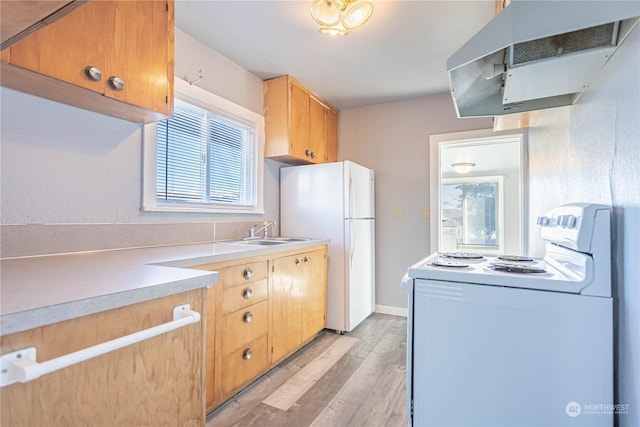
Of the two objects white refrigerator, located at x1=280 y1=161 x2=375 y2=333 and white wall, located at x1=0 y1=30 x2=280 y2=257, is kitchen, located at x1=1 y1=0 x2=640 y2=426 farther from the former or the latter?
white refrigerator, located at x1=280 y1=161 x2=375 y2=333

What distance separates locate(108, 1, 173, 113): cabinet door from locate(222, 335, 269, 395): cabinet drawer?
1405mm

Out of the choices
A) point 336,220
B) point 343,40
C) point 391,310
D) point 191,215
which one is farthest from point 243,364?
point 343,40

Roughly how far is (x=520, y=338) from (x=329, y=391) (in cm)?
123

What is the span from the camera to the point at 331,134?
140 inches

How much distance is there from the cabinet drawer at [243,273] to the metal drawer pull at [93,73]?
1040mm

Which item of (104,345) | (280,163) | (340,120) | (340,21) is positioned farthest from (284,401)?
(340,120)

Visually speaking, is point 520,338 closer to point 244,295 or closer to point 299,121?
point 244,295

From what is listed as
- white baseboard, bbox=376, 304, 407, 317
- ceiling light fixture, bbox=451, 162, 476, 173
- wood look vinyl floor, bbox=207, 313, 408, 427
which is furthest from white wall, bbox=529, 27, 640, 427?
ceiling light fixture, bbox=451, 162, 476, 173

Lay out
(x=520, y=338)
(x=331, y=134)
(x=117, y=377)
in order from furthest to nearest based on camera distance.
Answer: (x=331, y=134) < (x=520, y=338) < (x=117, y=377)

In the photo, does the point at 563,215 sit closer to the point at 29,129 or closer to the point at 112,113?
the point at 112,113

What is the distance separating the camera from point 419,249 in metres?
3.29

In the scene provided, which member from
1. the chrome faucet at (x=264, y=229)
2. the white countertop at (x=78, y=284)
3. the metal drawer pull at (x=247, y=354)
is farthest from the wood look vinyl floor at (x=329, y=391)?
the chrome faucet at (x=264, y=229)

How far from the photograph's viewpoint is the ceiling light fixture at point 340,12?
1729 millimetres

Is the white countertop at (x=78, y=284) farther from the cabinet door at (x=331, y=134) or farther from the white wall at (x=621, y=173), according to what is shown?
the cabinet door at (x=331, y=134)
